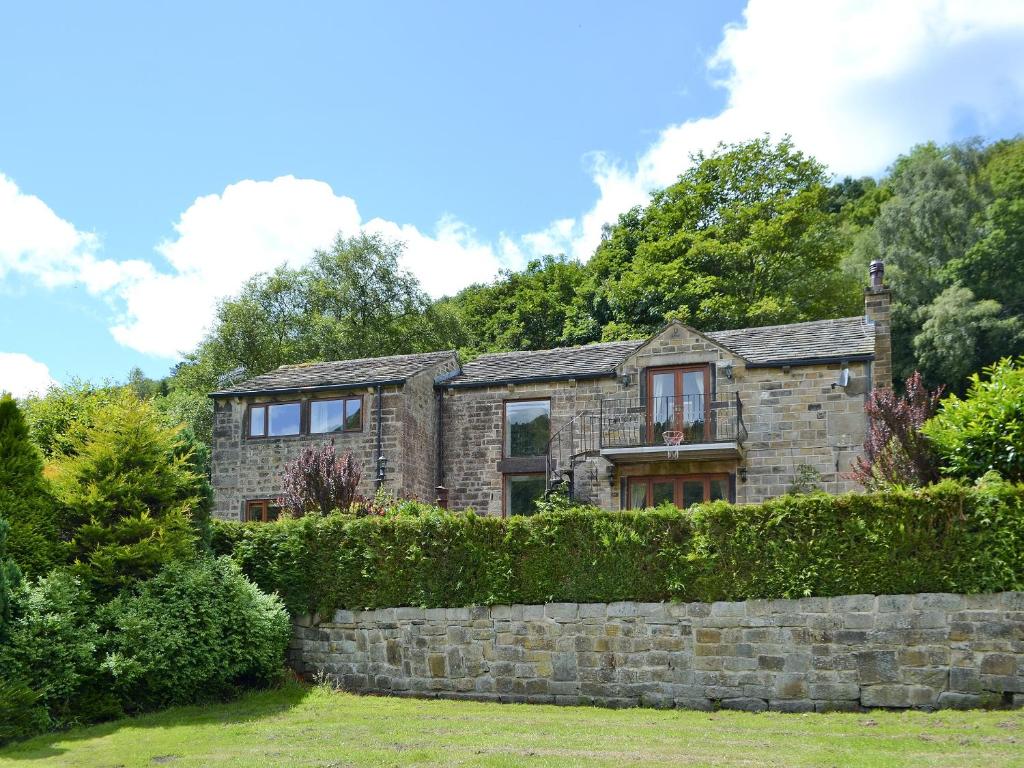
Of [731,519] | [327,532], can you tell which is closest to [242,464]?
[327,532]

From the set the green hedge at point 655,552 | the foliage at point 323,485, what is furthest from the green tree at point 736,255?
the green hedge at point 655,552

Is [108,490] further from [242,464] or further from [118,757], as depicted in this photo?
[242,464]

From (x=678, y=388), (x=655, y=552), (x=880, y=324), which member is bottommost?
A: (x=655, y=552)

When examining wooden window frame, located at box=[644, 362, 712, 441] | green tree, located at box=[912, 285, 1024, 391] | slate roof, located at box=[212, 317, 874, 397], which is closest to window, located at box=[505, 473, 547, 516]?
slate roof, located at box=[212, 317, 874, 397]

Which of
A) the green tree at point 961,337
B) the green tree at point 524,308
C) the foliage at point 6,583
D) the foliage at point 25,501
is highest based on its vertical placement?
the green tree at point 524,308

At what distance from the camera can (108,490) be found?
45.8ft

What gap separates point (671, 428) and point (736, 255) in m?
15.0

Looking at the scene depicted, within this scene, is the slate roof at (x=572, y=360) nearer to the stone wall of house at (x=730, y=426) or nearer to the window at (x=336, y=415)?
the stone wall of house at (x=730, y=426)

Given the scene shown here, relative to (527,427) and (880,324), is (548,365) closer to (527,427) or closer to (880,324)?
(527,427)

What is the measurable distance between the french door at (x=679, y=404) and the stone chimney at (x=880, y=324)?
3675 millimetres

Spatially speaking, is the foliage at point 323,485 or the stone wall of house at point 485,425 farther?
the stone wall of house at point 485,425

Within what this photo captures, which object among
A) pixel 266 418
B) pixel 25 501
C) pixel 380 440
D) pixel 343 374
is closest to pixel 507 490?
pixel 380 440

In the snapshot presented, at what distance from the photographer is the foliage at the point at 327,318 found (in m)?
39.0

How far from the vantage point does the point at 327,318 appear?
3931 centimetres
